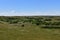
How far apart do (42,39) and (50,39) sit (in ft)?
3.02

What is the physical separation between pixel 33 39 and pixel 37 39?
0.46 metres

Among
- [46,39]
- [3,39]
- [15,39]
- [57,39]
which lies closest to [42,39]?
[46,39]

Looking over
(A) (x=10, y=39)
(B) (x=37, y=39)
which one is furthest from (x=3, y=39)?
(B) (x=37, y=39)

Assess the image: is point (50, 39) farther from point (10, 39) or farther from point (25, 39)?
point (10, 39)

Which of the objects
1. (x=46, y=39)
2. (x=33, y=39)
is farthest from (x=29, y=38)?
(x=46, y=39)

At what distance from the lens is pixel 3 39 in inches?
717

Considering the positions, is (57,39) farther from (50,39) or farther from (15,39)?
(15,39)

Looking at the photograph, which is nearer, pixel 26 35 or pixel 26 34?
pixel 26 35

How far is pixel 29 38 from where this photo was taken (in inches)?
763

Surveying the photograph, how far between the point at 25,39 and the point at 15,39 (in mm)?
1154

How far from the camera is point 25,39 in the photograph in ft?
61.7

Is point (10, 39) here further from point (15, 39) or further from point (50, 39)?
point (50, 39)

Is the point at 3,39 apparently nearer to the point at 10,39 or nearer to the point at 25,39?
the point at 10,39

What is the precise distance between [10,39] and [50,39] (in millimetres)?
4562
